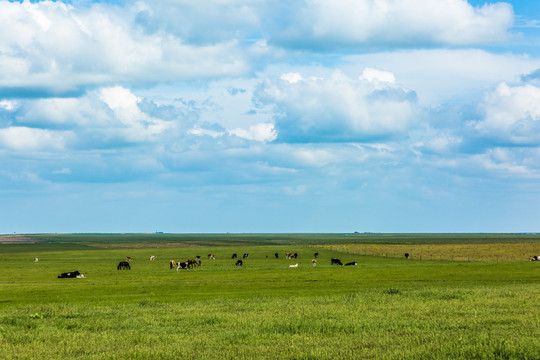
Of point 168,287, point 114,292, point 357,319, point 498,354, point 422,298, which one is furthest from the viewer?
point 168,287

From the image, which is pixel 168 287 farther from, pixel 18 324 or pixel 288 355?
pixel 288 355

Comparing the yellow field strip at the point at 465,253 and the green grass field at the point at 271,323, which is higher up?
the green grass field at the point at 271,323

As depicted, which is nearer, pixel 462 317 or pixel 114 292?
pixel 462 317

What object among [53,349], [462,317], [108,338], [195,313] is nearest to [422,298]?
[462,317]

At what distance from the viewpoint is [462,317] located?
84.2 feet

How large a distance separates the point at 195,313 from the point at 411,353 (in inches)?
541

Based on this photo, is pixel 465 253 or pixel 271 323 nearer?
pixel 271 323

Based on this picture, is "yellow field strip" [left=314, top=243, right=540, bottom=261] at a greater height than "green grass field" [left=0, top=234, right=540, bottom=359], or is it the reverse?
"green grass field" [left=0, top=234, right=540, bottom=359]

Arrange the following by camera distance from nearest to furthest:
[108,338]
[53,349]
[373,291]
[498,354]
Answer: [498,354], [53,349], [108,338], [373,291]

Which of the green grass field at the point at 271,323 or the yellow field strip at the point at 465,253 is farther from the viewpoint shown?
the yellow field strip at the point at 465,253

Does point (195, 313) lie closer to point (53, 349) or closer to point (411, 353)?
point (53, 349)

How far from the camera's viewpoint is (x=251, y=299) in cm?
3491

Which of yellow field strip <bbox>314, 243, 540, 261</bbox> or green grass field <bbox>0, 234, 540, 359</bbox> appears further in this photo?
yellow field strip <bbox>314, 243, 540, 261</bbox>

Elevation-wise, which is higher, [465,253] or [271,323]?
[271,323]
